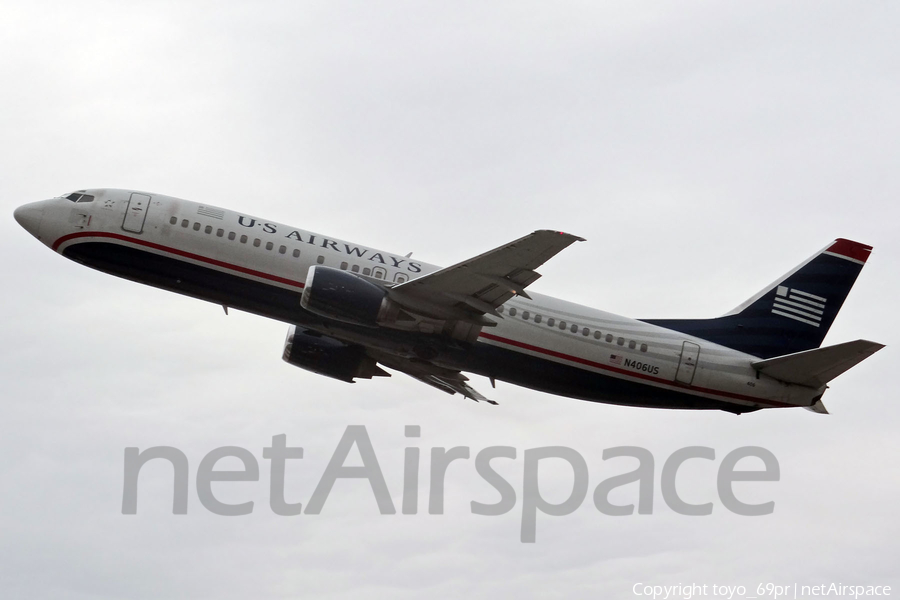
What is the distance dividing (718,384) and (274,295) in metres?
16.2

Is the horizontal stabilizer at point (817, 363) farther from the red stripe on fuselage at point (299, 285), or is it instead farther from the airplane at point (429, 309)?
the red stripe on fuselage at point (299, 285)

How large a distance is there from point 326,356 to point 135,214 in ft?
29.3

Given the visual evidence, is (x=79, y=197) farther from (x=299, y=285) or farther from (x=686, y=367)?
(x=686, y=367)

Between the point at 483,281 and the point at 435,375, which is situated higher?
the point at 483,281

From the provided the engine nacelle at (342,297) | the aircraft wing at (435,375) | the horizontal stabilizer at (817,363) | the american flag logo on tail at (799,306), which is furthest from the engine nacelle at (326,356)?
the american flag logo on tail at (799,306)

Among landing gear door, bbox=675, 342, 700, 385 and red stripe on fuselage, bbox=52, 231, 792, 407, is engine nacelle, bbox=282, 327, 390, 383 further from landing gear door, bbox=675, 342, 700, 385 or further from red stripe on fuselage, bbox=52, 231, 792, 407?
landing gear door, bbox=675, 342, 700, 385

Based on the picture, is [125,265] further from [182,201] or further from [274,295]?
[274,295]

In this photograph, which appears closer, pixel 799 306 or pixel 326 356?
pixel 326 356

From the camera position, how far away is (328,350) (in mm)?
37844

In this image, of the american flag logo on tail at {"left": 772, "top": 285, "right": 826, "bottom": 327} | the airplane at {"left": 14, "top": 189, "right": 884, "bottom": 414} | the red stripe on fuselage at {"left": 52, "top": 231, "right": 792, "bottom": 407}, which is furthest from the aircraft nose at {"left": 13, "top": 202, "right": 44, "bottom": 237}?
the american flag logo on tail at {"left": 772, "top": 285, "right": 826, "bottom": 327}

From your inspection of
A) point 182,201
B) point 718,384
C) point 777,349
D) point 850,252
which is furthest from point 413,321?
point 850,252

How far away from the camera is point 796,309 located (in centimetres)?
3866

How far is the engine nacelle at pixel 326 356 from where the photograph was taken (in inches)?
1491

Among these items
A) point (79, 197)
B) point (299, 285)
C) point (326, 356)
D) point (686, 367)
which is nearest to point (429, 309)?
point (299, 285)
